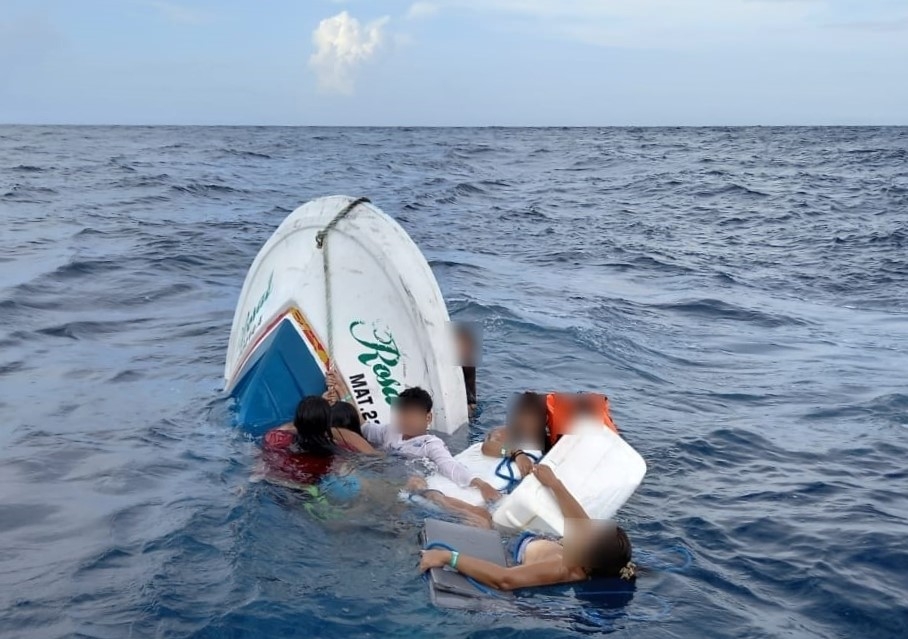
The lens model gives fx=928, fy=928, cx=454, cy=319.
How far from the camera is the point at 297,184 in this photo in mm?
27750

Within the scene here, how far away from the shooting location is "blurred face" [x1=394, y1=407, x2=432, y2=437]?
611 centimetres

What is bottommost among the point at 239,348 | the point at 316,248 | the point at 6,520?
the point at 6,520

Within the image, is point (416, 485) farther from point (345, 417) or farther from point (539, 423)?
point (539, 423)

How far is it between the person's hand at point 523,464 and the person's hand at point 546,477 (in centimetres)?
42

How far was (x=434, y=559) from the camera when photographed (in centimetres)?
461

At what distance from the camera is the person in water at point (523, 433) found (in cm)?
604

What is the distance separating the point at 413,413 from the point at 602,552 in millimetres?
1878

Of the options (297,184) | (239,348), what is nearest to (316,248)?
(239,348)

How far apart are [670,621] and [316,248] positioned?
4155mm

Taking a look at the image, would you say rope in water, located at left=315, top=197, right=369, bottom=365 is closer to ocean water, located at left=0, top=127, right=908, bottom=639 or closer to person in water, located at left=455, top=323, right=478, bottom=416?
person in water, located at left=455, top=323, right=478, bottom=416

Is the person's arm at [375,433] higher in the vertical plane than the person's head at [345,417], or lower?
lower

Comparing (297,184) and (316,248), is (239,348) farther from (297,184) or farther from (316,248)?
(297,184)

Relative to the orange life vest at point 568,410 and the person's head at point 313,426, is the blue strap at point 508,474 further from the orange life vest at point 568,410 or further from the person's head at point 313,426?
the person's head at point 313,426

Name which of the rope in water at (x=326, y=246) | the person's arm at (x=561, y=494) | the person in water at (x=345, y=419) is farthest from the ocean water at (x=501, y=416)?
the rope in water at (x=326, y=246)
